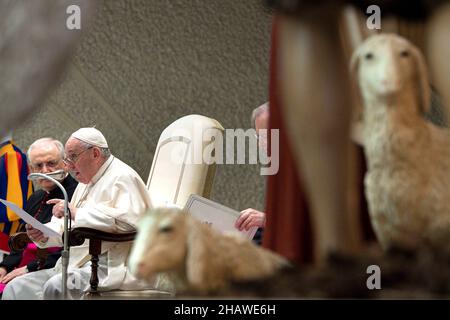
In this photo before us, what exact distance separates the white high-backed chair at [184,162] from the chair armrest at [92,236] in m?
0.30

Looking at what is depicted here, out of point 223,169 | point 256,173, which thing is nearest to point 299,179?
point 256,173

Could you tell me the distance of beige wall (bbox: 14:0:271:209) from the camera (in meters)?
4.53

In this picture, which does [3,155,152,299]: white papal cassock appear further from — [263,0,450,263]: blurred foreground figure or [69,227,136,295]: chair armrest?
[263,0,450,263]: blurred foreground figure

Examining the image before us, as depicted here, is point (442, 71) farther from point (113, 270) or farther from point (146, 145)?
point (146, 145)

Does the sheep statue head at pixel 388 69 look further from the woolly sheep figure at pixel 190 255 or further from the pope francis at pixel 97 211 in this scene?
the pope francis at pixel 97 211

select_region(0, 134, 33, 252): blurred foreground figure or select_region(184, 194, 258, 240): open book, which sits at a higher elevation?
select_region(0, 134, 33, 252): blurred foreground figure

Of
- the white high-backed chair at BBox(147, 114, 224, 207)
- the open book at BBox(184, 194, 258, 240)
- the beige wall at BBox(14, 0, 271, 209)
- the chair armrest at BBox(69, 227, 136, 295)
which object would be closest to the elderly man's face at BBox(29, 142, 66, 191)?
the beige wall at BBox(14, 0, 271, 209)

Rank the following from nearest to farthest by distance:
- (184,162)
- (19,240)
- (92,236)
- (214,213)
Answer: (214,213) < (92,236) < (184,162) < (19,240)

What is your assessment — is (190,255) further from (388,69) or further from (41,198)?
(41,198)

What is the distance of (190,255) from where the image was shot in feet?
4.08

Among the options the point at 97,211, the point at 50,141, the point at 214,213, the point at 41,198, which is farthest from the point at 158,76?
the point at 214,213

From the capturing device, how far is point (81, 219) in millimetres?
3334

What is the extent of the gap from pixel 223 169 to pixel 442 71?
330 cm

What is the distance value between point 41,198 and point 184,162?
1120 mm
